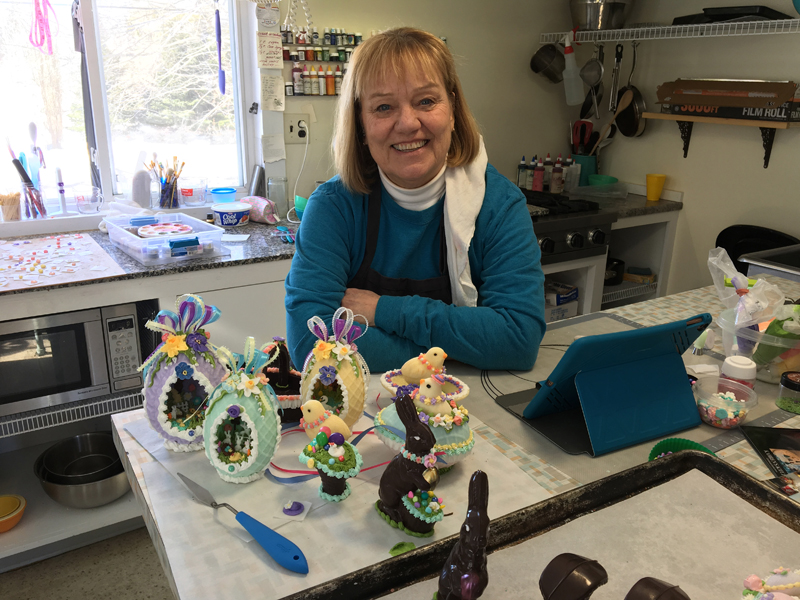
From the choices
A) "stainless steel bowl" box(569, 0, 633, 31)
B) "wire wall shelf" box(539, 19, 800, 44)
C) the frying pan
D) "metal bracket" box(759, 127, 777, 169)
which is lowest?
"metal bracket" box(759, 127, 777, 169)

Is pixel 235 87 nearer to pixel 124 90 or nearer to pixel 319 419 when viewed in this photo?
pixel 124 90

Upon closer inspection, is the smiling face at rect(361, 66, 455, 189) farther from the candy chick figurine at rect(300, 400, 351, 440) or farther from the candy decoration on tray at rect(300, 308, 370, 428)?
the candy chick figurine at rect(300, 400, 351, 440)

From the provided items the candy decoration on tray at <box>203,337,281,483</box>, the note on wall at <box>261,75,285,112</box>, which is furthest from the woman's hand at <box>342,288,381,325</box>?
the note on wall at <box>261,75,285,112</box>

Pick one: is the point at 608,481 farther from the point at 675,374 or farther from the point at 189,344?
the point at 189,344

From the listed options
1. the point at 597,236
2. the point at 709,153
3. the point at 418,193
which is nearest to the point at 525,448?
the point at 418,193

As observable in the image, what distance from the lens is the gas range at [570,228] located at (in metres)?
2.68

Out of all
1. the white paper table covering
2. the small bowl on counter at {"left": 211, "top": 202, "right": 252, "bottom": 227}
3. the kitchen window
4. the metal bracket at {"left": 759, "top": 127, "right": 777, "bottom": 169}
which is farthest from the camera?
the metal bracket at {"left": 759, "top": 127, "right": 777, "bottom": 169}

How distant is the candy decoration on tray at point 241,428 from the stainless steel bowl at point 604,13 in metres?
2.89

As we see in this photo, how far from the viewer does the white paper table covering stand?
2.31 ft

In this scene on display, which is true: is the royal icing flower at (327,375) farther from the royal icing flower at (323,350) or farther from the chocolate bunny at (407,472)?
the chocolate bunny at (407,472)

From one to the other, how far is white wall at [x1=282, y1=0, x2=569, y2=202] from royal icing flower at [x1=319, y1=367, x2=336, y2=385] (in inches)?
77.2

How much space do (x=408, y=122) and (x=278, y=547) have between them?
2.92ft

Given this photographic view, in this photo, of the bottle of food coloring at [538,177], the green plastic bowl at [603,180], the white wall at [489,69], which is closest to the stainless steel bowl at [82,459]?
the white wall at [489,69]

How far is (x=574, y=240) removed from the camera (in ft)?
9.05
